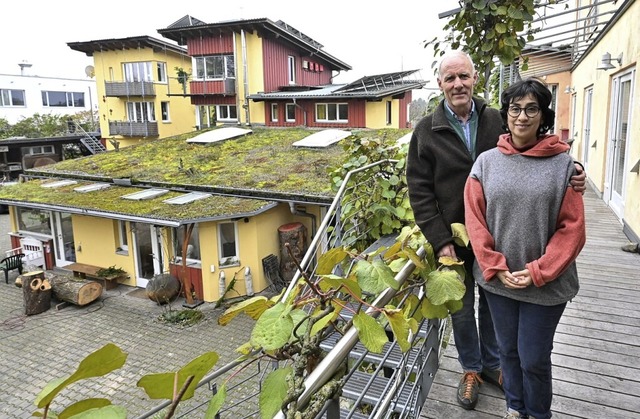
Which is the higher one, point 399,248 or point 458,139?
point 458,139

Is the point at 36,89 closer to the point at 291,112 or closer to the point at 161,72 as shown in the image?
the point at 161,72

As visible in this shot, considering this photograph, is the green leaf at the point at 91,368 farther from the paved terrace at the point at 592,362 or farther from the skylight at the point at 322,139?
the skylight at the point at 322,139

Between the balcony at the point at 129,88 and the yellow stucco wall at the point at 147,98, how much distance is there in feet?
1.50

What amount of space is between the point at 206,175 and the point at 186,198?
140cm

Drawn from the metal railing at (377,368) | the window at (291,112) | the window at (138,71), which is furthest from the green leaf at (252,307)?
the window at (138,71)

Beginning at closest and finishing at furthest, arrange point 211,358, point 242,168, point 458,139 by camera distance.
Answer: point 211,358, point 458,139, point 242,168

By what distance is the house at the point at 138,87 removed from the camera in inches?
1060

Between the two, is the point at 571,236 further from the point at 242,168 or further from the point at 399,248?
the point at 242,168

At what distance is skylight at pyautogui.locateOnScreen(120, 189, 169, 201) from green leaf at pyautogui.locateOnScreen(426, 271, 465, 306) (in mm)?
12216

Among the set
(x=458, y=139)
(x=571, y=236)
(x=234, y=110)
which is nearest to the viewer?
(x=571, y=236)

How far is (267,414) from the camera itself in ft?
3.69

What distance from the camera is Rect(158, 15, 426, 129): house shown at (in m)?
19.6

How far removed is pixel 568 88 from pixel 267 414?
16.4 metres

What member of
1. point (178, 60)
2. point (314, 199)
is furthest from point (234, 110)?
point (314, 199)
